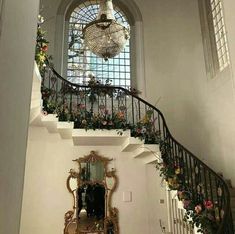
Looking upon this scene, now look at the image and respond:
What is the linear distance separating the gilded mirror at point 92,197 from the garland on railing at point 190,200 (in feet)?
5.01

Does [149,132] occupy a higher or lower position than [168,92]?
lower

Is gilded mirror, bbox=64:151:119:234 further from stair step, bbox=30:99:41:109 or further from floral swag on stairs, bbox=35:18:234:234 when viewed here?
stair step, bbox=30:99:41:109

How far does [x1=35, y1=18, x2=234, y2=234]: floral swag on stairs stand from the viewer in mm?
3861

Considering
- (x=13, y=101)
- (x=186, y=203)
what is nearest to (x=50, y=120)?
(x=186, y=203)

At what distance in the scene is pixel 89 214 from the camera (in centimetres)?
587

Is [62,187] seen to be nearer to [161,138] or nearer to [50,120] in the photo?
[50,120]

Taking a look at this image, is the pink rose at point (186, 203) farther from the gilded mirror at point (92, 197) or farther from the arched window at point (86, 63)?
the arched window at point (86, 63)

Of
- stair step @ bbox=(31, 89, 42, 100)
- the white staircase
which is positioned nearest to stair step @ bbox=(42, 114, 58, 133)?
the white staircase

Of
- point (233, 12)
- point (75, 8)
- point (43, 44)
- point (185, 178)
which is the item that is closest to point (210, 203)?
point (185, 178)

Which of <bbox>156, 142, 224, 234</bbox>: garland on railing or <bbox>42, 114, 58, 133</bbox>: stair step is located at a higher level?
<bbox>42, 114, 58, 133</bbox>: stair step

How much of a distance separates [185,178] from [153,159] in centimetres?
123

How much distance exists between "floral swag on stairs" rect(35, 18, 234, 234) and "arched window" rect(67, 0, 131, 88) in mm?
471

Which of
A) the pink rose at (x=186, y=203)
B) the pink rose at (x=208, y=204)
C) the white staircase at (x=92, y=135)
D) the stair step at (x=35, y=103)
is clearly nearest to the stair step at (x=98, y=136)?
the white staircase at (x=92, y=135)

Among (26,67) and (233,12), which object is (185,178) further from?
(26,67)
